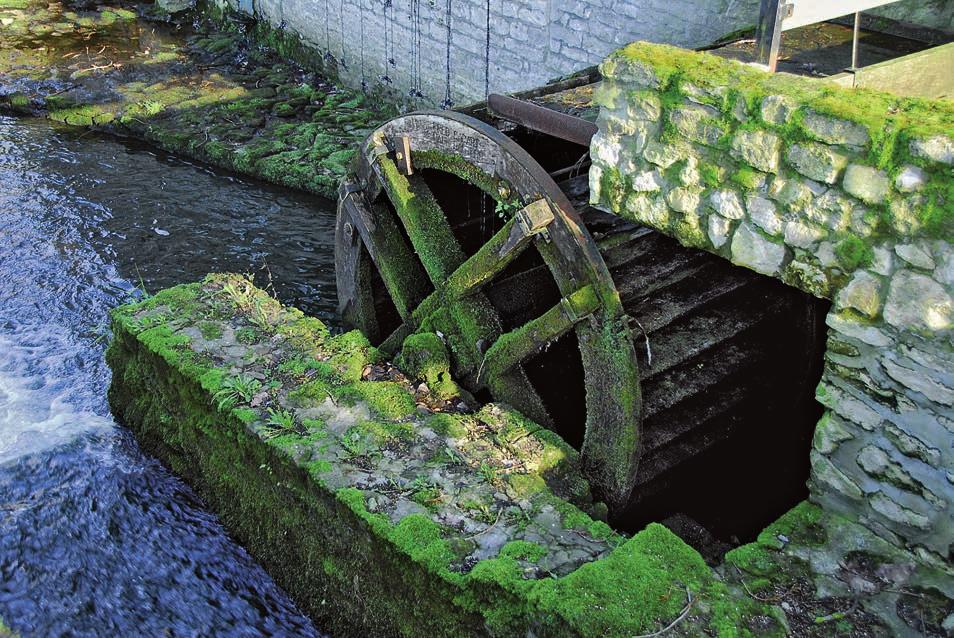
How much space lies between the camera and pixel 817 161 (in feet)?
9.96

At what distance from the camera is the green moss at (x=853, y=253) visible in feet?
9.87

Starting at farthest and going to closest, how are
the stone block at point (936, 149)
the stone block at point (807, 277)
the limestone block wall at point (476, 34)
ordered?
1. the limestone block wall at point (476, 34)
2. the stone block at point (807, 277)
3. the stone block at point (936, 149)

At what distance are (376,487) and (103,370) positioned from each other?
3.17 metres

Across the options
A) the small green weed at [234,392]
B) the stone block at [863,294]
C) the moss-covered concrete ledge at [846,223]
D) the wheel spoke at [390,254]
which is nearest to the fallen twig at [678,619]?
the moss-covered concrete ledge at [846,223]

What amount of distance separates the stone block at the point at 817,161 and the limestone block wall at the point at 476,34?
2.73 m

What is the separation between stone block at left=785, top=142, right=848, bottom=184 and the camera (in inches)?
118

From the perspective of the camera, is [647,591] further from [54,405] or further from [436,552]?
[54,405]

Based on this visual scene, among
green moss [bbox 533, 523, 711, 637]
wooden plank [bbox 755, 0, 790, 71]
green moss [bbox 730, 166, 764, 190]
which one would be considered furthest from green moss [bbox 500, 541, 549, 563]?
wooden plank [bbox 755, 0, 790, 71]

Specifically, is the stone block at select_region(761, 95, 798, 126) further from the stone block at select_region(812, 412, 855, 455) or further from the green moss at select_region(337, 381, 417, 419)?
the green moss at select_region(337, 381, 417, 419)

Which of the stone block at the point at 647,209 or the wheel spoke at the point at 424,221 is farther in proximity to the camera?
the wheel spoke at the point at 424,221

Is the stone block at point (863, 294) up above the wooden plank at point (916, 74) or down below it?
below

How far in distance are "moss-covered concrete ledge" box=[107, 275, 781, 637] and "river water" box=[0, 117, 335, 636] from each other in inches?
10.3

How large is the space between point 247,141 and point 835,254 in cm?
744

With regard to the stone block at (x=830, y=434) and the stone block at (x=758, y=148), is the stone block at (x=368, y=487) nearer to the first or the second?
the stone block at (x=830, y=434)
